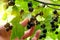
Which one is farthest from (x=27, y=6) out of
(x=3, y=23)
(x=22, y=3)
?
(x=3, y=23)

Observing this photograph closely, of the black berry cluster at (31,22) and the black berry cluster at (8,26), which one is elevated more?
the black berry cluster at (31,22)

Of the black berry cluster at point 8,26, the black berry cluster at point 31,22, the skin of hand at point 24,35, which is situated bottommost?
the skin of hand at point 24,35

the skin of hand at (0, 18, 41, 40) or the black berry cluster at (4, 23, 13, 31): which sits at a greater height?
the black berry cluster at (4, 23, 13, 31)

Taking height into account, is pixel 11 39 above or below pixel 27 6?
below

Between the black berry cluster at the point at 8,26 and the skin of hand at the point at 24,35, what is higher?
the black berry cluster at the point at 8,26

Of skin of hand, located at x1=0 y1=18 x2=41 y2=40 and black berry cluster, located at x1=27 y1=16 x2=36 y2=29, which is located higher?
black berry cluster, located at x1=27 y1=16 x2=36 y2=29

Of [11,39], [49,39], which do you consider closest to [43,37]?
[49,39]

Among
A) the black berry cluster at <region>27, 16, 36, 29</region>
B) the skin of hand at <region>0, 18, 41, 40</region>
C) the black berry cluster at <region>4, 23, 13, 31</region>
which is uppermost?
the black berry cluster at <region>27, 16, 36, 29</region>

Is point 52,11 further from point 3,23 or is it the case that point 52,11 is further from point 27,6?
point 3,23

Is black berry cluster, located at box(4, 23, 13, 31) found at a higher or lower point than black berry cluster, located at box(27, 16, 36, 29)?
lower

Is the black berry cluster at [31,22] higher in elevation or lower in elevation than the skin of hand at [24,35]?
higher
